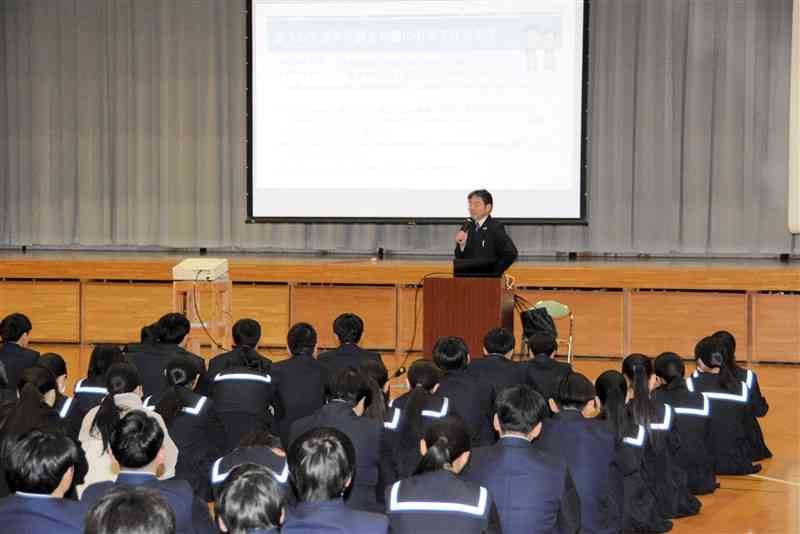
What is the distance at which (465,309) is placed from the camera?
23.7 feet

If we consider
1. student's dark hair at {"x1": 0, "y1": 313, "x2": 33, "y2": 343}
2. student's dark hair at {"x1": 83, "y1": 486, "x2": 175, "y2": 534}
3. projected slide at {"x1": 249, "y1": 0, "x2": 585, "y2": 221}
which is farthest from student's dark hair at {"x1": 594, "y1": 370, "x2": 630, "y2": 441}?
projected slide at {"x1": 249, "y1": 0, "x2": 585, "y2": 221}

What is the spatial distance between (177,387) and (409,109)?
7420 millimetres

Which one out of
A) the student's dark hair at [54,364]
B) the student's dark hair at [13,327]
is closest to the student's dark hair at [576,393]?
the student's dark hair at [54,364]

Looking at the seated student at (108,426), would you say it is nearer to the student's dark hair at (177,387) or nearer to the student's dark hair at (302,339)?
the student's dark hair at (177,387)

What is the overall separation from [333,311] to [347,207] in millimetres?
1743

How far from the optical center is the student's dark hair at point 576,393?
466 centimetres

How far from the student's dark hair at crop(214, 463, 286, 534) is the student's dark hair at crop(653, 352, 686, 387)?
367cm

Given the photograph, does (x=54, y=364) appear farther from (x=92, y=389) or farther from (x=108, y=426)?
(x=108, y=426)

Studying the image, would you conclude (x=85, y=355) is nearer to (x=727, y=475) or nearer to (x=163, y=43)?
(x=163, y=43)

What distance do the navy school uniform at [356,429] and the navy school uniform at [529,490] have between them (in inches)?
32.8

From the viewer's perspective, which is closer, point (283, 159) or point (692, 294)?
point (692, 294)

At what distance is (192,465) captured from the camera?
526 centimetres

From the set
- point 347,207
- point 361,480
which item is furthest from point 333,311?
point 361,480

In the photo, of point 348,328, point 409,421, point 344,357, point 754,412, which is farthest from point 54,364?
point 754,412
